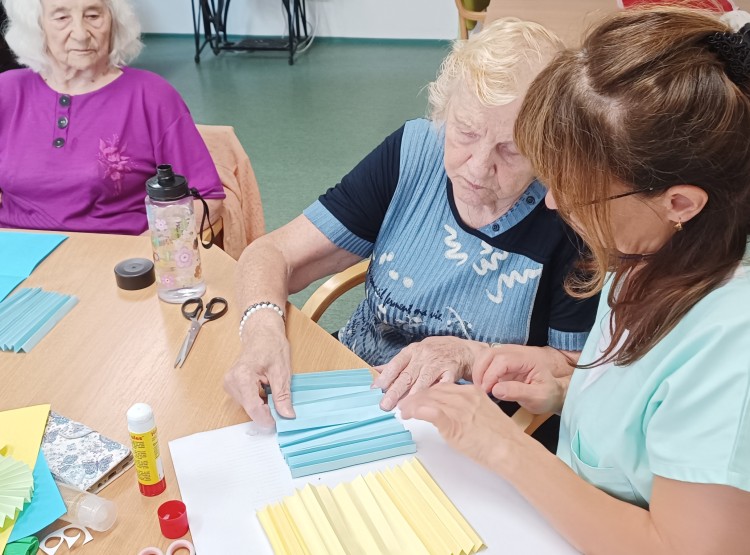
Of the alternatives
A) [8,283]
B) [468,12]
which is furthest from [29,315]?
[468,12]

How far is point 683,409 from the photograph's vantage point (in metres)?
0.82

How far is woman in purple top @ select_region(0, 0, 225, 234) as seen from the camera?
207 centimetres

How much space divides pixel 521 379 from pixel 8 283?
112 cm

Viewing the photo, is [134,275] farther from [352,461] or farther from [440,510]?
[440,510]

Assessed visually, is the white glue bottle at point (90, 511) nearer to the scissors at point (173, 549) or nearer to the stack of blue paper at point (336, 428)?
the scissors at point (173, 549)

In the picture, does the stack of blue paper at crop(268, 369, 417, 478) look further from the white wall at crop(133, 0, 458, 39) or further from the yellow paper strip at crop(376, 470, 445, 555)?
the white wall at crop(133, 0, 458, 39)

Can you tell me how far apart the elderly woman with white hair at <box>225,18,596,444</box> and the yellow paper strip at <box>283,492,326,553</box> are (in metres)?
0.18

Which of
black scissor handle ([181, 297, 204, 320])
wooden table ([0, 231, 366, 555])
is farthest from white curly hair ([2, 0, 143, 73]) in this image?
black scissor handle ([181, 297, 204, 320])

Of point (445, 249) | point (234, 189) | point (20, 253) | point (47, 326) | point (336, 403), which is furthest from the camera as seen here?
point (234, 189)

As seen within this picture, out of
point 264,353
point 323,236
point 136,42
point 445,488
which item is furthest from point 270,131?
point 445,488

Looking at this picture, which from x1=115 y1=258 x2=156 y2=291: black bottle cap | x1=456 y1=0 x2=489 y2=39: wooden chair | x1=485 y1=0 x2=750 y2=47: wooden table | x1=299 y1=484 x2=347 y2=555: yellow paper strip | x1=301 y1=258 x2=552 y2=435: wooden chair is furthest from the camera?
x1=456 y1=0 x2=489 y2=39: wooden chair

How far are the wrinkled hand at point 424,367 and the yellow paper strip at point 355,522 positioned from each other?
19 cm

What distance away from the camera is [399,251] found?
1554 millimetres

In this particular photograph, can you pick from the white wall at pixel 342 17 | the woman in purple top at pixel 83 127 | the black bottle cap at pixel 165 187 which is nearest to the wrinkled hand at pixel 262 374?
the black bottle cap at pixel 165 187
